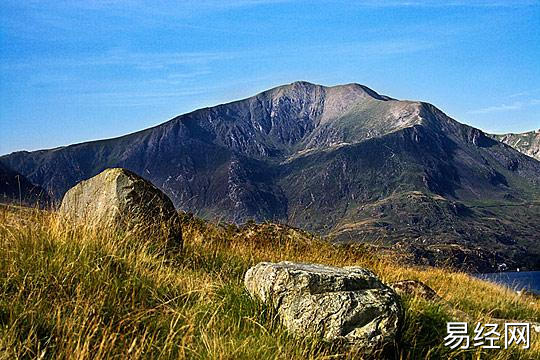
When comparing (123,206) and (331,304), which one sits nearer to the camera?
(331,304)

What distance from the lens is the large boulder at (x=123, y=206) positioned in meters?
10.7

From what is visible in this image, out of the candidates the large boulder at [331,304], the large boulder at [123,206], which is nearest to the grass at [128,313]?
the large boulder at [331,304]

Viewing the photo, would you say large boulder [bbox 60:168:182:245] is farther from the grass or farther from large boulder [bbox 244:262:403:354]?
large boulder [bbox 244:262:403:354]

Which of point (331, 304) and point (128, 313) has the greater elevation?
point (128, 313)

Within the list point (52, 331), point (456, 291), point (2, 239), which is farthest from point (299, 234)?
point (52, 331)

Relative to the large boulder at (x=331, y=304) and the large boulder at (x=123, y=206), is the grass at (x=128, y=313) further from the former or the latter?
the large boulder at (x=123, y=206)

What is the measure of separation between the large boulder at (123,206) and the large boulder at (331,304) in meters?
3.54

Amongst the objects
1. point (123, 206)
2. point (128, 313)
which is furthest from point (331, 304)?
point (123, 206)

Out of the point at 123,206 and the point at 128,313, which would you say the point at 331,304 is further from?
the point at 123,206

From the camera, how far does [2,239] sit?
7.44 meters

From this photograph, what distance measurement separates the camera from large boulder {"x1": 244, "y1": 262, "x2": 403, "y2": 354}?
23.3 ft

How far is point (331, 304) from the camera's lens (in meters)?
7.28

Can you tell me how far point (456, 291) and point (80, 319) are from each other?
11.9 m

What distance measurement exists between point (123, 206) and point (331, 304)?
5093 mm
